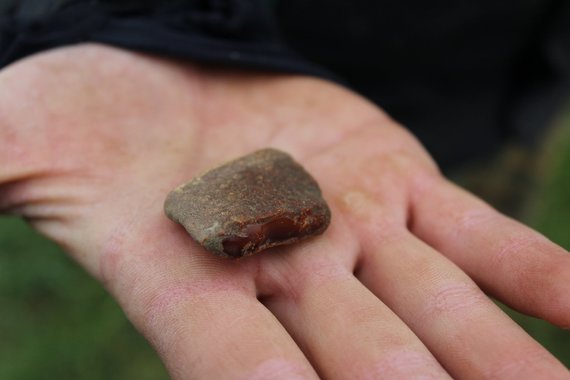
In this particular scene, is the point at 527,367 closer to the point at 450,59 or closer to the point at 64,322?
the point at 450,59

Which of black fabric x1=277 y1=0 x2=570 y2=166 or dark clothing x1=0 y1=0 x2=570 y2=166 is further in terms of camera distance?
black fabric x1=277 y1=0 x2=570 y2=166

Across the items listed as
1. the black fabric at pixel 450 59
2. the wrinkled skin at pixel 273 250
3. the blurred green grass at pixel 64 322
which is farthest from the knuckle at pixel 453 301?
the blurred green grass at pixel 64 322

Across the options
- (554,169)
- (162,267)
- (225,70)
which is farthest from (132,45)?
(554,169)

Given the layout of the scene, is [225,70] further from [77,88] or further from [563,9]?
[563,9]

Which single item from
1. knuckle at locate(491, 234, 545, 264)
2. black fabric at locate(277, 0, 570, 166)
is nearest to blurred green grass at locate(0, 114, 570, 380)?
black fabric at locate(277, 0, 570, 166)

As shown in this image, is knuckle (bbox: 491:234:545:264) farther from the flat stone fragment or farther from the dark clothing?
the dark clothing

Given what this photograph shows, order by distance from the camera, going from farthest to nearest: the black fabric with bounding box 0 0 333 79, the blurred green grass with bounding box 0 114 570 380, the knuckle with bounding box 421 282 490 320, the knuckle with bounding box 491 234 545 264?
1. the blurred green grass with bounding box 0 114 570 380
2. the black fabric with bounding box 0 0 333 79
3. the knuckle with bounding box 491 234 545 264
4. the knuckle with bounding box 421 282 490 320
